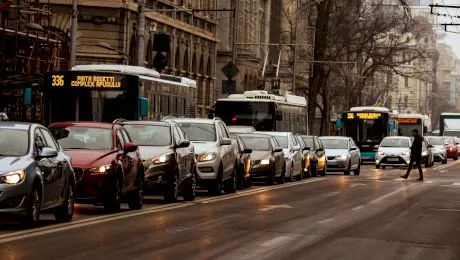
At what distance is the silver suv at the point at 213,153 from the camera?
29.0 metres

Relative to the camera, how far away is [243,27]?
88.0m

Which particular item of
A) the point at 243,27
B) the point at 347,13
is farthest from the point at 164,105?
the point at 243,27

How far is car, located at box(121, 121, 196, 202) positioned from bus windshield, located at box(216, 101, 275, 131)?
905 inches

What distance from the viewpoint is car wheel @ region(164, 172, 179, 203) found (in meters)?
25.1

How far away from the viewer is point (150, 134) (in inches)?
1019

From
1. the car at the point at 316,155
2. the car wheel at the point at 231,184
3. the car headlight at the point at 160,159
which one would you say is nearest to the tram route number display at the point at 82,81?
the car wheel at the point at 231,184

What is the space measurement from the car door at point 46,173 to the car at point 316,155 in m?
28.0

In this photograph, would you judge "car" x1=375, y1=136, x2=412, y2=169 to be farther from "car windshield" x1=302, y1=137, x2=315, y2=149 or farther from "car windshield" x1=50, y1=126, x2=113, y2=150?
"car windshield" x1=50, y1=126, x2=113, y2=150

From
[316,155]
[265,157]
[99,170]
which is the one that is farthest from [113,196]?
[316,155]

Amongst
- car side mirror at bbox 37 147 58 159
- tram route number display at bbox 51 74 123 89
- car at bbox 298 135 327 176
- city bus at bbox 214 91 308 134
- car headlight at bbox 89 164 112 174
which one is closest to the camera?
car side mirror at bbox 37 147 58 159

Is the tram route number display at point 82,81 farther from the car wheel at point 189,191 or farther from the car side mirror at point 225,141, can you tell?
the car wheel at point 189,191

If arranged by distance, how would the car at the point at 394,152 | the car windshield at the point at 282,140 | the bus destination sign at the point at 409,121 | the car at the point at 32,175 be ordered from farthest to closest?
the bus destination sign at the point at 409,121, the car at the point at 394,152, the car windshield at the point at 282,140, the car at the point at 32,175

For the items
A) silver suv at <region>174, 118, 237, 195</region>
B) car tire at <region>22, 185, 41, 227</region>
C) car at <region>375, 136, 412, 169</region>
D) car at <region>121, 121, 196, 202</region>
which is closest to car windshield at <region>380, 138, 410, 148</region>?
car at <region>375, 136, 412, 169</region>

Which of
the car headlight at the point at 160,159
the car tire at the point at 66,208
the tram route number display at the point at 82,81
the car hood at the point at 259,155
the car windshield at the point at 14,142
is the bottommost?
the car tire at the point at 66,208
